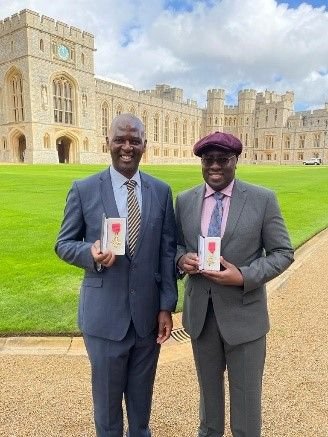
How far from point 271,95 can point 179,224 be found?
306 feet

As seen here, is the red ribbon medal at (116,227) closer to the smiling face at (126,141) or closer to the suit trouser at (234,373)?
the smiling face at (126,141)

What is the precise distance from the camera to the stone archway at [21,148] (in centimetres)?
4150

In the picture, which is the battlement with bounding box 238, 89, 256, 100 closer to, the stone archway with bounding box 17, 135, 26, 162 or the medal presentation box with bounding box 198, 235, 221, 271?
the stone archway with bounding box 17, 135, 26, 162

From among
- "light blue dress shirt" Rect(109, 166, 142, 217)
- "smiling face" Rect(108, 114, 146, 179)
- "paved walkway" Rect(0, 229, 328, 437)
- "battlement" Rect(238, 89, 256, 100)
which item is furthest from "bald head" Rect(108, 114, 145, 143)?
"battlement" Rect(238, 89, 256, 100)

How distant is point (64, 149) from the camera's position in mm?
44969

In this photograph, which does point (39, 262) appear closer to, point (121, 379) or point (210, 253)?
point (121, 379)

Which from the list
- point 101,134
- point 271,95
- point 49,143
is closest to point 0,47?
point 49,143

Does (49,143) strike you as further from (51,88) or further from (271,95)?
(271,95)

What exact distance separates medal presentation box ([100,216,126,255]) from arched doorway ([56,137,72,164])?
144 ft

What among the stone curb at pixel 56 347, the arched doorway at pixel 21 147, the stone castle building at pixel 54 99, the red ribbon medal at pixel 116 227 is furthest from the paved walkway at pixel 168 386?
the arched doorway at pixel 21 147

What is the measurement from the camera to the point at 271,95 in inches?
3440

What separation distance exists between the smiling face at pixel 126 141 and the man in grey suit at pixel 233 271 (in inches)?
13.1

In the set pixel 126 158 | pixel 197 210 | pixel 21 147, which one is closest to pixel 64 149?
pixel 21 147

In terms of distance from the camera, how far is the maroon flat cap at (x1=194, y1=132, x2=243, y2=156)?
1919 millimetres
